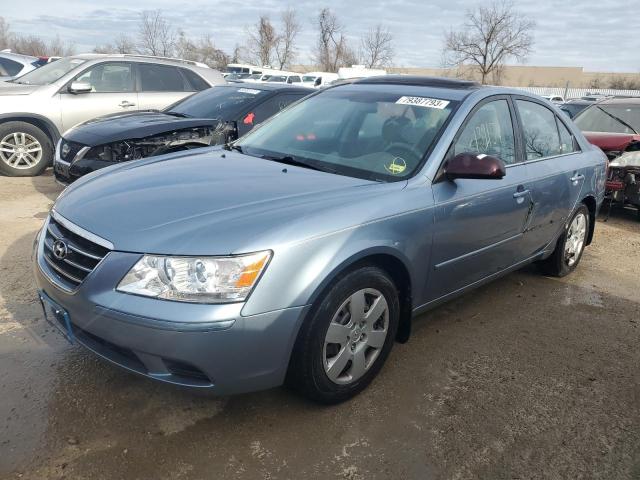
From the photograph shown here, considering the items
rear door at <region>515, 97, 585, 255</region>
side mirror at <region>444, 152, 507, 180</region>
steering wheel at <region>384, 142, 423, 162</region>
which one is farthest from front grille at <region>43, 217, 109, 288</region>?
rear door at <region>515, 97, 585, 255</region>

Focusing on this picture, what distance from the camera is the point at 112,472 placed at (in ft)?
7.08

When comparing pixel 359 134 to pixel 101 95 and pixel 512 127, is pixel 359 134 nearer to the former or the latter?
pixel 512 127

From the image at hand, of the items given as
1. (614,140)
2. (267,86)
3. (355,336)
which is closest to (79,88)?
(267,86)

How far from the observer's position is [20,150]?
7379mm

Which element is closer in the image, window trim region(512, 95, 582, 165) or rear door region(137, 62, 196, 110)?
window trim region(512, 95, 582, 165)

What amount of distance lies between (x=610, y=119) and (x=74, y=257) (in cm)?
806

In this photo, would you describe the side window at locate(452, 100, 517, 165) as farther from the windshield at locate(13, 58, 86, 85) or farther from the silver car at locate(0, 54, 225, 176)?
the windshield at locate(13, 58, 86, 85)

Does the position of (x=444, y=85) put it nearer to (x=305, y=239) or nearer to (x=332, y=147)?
(x=332, y=147)

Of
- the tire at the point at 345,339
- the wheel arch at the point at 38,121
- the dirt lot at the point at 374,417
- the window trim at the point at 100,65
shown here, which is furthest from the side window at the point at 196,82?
the tire at the point at 345,339

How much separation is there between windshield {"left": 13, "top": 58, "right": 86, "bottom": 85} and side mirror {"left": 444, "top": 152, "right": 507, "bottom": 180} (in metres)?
6.77

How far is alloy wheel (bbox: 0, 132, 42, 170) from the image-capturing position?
7312 millimetres

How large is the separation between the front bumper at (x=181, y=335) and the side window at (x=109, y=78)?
6.30 m

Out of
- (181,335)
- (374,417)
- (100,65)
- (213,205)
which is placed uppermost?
(100,65)

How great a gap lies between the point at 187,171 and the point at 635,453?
108 inches
